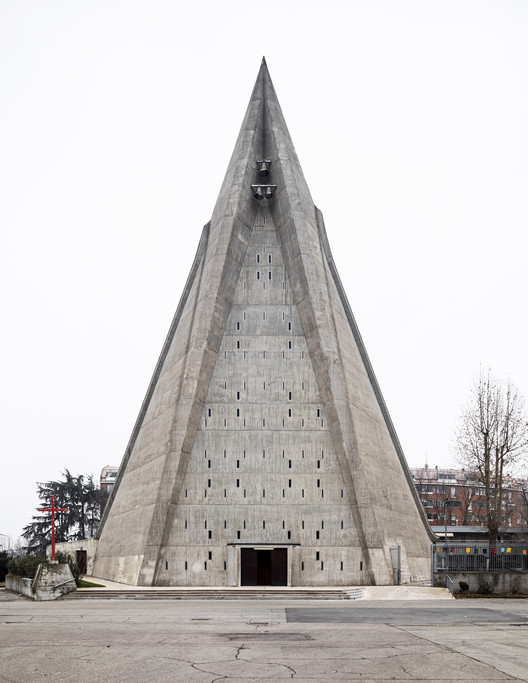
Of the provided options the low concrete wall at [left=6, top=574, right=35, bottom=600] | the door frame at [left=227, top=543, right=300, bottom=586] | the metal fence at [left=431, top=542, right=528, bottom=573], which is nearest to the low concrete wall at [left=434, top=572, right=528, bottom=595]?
the metal fence at [left=431, top=542, right=528, bottom=573]

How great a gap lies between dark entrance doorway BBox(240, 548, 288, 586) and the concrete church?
7 centimetres

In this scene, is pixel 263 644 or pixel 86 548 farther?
pixel 86 548

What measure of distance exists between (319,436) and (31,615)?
67.6ft

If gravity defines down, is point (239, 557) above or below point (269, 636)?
below

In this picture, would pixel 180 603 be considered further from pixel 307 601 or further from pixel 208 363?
pixel 208 363

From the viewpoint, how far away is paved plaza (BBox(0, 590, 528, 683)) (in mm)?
11031

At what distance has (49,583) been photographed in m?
29.1

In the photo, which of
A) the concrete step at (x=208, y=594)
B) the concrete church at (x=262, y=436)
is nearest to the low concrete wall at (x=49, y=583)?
the concrete step at (x=208, y=594)

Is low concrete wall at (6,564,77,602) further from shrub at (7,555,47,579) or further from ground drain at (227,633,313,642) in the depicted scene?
ground drain at (227,633,313,642)

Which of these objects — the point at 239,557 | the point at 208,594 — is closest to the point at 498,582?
the point at 208,594

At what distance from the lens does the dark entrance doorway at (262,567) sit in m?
37.5

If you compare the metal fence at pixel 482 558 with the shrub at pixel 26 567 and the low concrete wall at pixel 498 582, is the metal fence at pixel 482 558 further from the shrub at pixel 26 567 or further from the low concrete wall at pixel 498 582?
the shrub at pixel 26 567

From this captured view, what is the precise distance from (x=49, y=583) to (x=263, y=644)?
1756cm

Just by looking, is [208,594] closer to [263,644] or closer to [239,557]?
[239,557]
